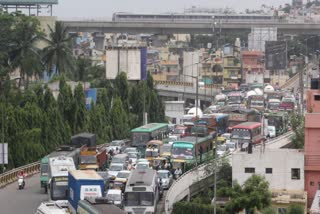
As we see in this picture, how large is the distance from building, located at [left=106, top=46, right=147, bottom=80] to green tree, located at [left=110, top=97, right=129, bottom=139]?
22814 millimetres

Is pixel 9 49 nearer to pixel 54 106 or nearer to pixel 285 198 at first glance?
pixel 54 106

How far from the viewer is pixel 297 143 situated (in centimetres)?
5194

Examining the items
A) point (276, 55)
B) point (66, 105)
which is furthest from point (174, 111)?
point (276, 55)

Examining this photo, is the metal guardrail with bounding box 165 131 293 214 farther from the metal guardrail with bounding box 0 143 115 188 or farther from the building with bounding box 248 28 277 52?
the building with bounding box 248 28 277 52

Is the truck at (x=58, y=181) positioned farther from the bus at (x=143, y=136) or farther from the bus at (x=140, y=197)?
the bus at (x=143, y=136)

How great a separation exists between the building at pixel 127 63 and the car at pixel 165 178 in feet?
166

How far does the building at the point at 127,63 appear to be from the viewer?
100619 mm

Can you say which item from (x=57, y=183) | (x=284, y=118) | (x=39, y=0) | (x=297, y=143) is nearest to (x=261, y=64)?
(x=39, y=0)

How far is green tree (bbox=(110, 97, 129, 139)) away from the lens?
74.8m

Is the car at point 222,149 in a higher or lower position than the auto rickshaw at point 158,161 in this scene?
higher

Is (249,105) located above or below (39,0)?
below

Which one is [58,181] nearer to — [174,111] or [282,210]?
[282,210]

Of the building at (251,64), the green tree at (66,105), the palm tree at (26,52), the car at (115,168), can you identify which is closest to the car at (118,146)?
the green tree at (66,105)

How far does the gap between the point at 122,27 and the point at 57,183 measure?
95417 mm
